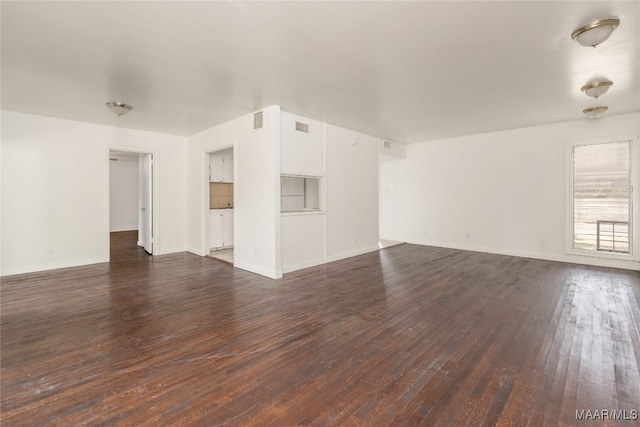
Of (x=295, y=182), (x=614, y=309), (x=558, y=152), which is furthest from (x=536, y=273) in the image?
(x=295, y=182)

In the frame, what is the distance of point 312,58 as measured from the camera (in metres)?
2.95

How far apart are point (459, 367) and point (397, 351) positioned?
457 millimetres

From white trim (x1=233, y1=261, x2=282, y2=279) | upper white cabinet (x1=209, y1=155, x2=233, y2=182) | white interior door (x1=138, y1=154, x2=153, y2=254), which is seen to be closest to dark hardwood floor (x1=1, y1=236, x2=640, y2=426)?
white trim (x1=233, y1=261, x2=282, y2=279)

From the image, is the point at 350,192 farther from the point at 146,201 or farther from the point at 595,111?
the point at 146,201

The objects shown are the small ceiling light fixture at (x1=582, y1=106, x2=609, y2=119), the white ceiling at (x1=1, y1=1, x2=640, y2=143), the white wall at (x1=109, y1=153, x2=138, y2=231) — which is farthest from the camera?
the white wall at (x1=109, y1=153, x2=138, y2=231)

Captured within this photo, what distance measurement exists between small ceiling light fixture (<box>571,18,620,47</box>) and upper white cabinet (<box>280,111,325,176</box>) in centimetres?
352

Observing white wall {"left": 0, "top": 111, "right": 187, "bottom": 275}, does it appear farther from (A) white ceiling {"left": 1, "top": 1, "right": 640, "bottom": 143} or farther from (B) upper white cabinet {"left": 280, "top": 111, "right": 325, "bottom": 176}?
(B) upper white cabinet {"left": 280, "top": 111, "right": 325, "bottom": 176}

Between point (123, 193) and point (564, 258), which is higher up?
point (123, 193)

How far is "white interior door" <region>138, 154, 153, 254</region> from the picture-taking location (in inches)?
244

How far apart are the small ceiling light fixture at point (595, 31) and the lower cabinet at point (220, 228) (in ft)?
21.2

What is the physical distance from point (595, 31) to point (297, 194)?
538cm

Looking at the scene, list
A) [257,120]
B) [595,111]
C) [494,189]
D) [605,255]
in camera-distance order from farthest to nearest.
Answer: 1. [494,189]
2. [605,255]
3. [257,120]
4. [595,111]

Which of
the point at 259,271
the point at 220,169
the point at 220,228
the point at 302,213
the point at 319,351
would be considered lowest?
the point at 319,351

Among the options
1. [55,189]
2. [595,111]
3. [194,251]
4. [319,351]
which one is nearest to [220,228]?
[194,251]
